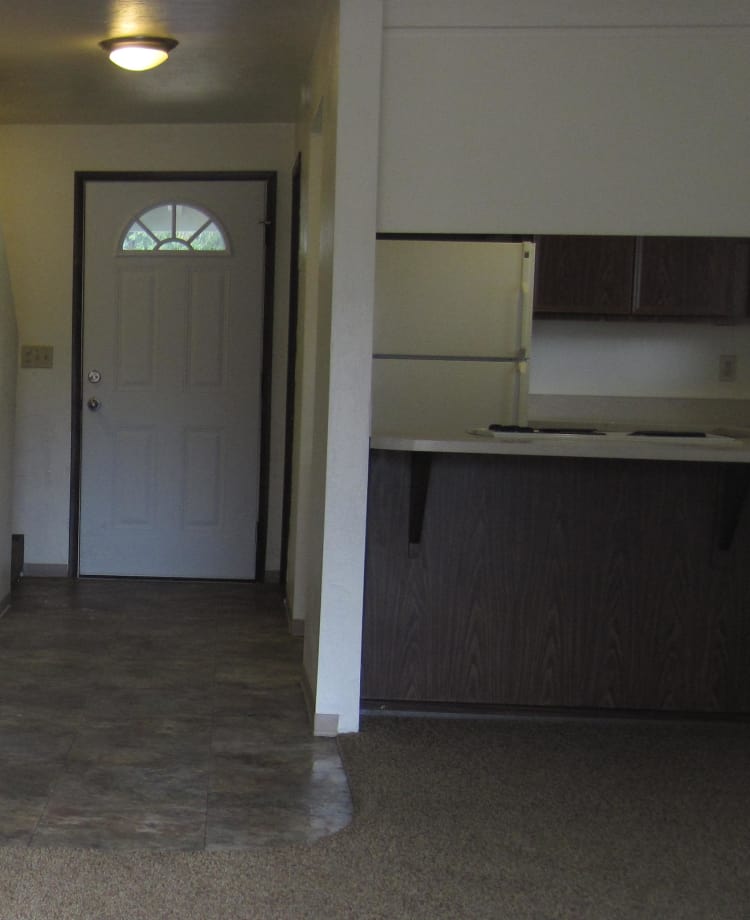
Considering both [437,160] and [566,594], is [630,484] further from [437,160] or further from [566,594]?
[437,160]

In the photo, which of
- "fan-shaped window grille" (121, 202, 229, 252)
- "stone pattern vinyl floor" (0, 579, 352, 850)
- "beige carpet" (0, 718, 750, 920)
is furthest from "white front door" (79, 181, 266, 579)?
"beige carpet" (0, 718, 750, 920)

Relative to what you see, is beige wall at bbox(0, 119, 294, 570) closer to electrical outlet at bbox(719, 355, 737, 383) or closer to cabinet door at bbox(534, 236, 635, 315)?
cabinet door at bbox(534, 236, 635, 315)

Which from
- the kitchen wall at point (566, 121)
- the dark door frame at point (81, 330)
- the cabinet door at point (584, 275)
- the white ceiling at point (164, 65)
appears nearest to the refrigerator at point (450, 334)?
the cabinet door at point (584, 275)

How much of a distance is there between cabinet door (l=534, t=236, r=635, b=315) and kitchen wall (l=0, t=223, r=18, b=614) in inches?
92.8

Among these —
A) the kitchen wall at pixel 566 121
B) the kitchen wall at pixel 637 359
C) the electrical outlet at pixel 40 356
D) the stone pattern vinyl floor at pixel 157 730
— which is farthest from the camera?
the electrical outlet at pixel 40 356

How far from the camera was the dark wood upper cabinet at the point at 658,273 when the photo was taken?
4922mm

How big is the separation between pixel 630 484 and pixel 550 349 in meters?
1.71

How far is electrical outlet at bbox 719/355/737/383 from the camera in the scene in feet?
17.1

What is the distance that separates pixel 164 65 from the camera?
4.50 metres

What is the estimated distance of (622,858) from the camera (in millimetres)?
2635

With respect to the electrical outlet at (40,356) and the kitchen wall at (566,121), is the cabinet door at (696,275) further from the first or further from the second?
the electrical outlet at (40,356)

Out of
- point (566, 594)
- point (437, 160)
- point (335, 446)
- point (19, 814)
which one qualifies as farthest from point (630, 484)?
point (19, 814)

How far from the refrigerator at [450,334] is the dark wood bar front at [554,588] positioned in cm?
120

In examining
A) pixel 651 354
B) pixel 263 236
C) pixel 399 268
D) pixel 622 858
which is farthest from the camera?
pixel 263 236
